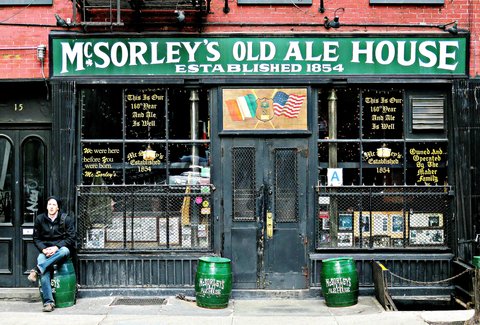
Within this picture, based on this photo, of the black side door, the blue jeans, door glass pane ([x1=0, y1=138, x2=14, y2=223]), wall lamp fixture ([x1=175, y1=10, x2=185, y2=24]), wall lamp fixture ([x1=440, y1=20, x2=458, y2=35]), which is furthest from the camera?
door glass pane ([x1=0, y1=138, x2=14, y2=223])

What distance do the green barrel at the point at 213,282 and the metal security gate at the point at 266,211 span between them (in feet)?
2.65

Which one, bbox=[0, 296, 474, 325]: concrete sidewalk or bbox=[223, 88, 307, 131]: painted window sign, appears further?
bbox=[223, 88, 307, 131]: painted window sign

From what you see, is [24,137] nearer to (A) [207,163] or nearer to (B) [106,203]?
(B) [106,203]

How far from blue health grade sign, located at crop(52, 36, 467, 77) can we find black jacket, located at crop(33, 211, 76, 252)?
93.9 inches

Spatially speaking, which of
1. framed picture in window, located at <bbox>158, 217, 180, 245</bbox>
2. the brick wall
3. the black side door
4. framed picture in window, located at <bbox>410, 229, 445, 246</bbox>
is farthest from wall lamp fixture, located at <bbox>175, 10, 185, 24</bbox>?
framed picture in window, located at <bbox>410, 229, 445, 246</bbox>

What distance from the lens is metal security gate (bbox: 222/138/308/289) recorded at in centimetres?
1004

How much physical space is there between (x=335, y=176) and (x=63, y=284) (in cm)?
455

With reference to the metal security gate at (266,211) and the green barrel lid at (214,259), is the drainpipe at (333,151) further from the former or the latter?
the green barrel lid at (214,259)

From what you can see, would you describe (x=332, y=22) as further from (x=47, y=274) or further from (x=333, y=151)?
(x=47, y=274)

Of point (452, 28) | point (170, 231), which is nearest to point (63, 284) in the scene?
point (170, 231)

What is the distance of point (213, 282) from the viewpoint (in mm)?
9156

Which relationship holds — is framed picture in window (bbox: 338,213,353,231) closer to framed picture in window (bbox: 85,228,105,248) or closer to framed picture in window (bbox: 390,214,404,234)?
framed picture in window (bbox: 390,214,404,234)

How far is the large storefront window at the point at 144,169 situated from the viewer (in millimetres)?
10023

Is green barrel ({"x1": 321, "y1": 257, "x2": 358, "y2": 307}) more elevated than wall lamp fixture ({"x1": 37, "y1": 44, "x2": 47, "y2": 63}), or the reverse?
wall lamp fixture ({"x1": 37, "y1": 44, "x2": 47, "y2": 63})
